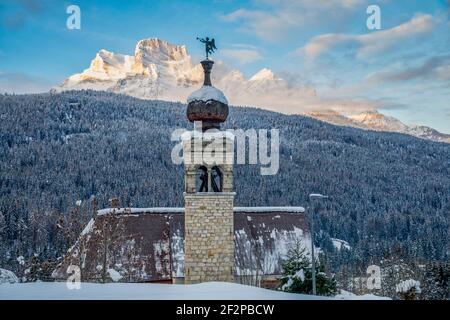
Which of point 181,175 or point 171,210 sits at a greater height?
point 181,175

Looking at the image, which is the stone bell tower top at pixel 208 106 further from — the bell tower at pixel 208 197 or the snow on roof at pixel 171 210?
the snow on roof at pixel 171 210

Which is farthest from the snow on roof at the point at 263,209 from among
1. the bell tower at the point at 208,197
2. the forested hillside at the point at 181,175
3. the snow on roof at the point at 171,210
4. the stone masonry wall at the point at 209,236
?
the forested hillside at the point at 181,175

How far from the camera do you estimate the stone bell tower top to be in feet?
46.2

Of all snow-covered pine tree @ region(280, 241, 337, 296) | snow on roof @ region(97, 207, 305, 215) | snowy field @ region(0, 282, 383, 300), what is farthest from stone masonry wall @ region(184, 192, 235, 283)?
snowy field @ region(0, 282, 383, 300)

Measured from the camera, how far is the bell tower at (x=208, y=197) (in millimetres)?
13117

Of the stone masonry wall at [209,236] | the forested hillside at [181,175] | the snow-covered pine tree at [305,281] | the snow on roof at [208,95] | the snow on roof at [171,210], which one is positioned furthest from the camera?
the forested hillside at [181,175]

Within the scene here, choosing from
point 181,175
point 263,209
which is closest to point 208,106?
point 263,209

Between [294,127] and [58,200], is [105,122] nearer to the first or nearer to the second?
[294,127]

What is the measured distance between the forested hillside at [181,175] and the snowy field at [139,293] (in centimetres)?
2840

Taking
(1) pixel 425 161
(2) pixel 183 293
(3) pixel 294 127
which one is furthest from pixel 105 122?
(2) pixel 183 293

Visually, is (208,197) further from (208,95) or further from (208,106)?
(208,95)

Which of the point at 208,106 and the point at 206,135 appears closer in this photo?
the point at 206,135

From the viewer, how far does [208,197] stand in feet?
43.7

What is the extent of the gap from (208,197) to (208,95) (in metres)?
2.93
